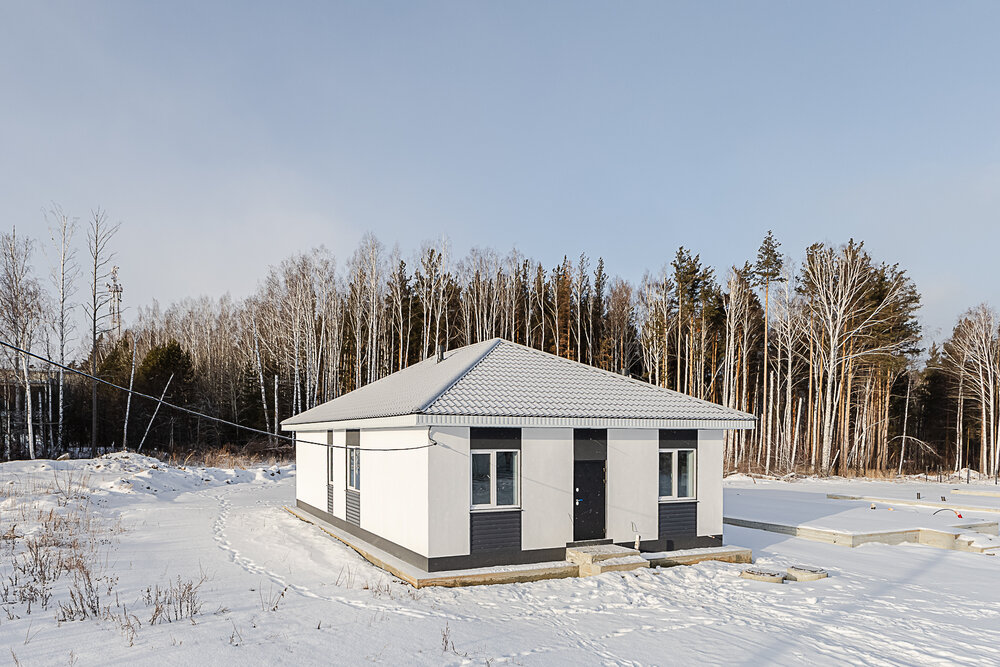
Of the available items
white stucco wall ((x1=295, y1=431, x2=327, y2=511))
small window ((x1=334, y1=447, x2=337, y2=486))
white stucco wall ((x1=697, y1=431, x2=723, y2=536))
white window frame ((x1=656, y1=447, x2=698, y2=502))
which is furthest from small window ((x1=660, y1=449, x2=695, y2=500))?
white stucco wall ((x1=295, y1=431, x2=327, y2=511))

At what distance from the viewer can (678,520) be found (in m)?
12.8

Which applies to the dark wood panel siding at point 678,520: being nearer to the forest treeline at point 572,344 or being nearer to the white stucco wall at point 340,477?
the white stucco wall at point 340,477

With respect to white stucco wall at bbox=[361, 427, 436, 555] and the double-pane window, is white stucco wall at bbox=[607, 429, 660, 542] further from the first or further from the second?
white stucco wall at bbox=[361, 427, 436, 555]

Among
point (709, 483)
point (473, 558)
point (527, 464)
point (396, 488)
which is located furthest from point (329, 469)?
point (709, 483)

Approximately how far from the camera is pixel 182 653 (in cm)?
669

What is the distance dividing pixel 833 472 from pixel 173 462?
3203cm

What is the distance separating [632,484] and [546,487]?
1.87m

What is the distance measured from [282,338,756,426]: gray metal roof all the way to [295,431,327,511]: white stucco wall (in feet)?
6.87

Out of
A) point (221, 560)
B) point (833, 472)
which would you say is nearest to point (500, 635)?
point (221, 560)

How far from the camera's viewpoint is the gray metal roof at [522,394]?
11.5 metres

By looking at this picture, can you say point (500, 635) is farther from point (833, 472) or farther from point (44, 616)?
point (833, 472)

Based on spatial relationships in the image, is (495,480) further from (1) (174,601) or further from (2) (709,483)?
(1) (174,601)

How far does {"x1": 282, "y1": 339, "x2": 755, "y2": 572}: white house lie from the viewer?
35.8ft

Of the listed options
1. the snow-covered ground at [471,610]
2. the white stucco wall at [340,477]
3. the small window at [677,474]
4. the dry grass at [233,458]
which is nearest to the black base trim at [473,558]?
the snow-covered ground at [471,610]
